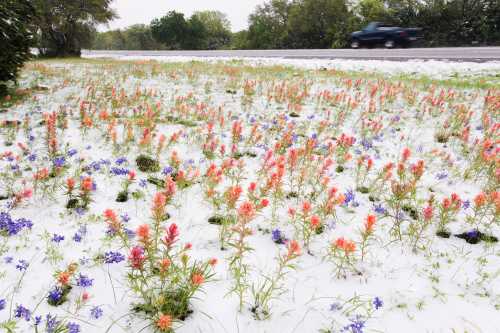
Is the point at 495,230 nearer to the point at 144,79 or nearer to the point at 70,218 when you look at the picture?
the point at 70,218

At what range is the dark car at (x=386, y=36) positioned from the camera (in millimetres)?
22812

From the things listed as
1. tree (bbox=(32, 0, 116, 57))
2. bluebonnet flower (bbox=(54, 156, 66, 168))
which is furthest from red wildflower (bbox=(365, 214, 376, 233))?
tree (bbox=(32, 0, 116, 57))

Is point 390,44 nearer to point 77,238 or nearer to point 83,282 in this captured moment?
point 77,238

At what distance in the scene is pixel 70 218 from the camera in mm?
3311

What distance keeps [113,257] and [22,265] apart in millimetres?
774

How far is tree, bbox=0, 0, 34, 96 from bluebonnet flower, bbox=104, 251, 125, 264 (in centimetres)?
694

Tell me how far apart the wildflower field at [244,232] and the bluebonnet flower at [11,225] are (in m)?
0.01

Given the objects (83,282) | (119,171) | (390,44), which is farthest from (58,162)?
(390,44)

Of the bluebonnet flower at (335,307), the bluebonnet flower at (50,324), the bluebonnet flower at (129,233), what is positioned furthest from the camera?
the bluebonnet flower at (129,233)

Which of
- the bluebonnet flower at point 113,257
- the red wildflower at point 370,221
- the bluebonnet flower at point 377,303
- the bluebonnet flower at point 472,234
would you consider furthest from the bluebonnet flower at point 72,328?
the bluebonnet flower at point 472,234

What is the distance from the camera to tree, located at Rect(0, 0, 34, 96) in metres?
7.00

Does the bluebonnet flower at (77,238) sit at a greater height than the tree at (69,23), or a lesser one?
lesser

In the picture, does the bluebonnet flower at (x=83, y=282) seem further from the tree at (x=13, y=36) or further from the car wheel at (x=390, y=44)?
the car wheel at (x=390, y=44)

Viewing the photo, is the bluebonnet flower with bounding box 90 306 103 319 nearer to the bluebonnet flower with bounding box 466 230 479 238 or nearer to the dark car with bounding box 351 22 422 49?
the bluebonnet flower with bounding box 466 230 479 238
